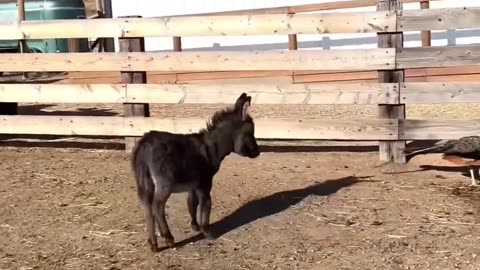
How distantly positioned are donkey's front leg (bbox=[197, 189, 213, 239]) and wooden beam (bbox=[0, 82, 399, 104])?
2.65m

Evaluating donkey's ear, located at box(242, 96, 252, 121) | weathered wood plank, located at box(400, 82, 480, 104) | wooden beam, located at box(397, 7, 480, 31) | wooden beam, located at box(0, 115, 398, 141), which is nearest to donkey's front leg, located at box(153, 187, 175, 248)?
donkey's ear, located at box(242, 96, 252, 121)

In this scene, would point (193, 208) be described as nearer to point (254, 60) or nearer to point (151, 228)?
point (151, 228)

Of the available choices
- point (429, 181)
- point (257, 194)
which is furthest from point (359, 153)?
point (257, 194)

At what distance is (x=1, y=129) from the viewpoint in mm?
8594

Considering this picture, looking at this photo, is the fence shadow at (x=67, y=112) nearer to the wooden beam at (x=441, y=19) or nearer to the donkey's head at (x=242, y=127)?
the wooden beam at (x=441, y=19)

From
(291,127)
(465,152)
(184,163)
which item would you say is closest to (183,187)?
(184,163)

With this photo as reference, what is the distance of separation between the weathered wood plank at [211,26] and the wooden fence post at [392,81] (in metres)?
0.13

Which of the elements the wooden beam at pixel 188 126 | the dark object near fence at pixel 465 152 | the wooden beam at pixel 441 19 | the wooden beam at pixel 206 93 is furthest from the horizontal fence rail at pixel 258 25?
the dark object near fence at pixel 465 152

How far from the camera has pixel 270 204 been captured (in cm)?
636

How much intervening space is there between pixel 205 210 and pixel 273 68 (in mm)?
2766

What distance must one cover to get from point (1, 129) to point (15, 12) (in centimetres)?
1207

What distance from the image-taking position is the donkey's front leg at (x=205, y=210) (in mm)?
5286

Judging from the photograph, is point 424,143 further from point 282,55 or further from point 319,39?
point 319,39

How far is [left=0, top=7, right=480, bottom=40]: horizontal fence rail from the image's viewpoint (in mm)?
7348
